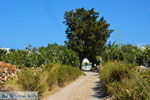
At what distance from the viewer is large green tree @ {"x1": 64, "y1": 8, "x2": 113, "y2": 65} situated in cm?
5003

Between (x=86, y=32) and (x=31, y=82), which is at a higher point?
(x=86, y=32)

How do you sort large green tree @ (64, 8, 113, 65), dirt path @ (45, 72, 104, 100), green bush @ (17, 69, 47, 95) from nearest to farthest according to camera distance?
1. green bush @ (17, 69, 47, 95)
2. dirt path @ (45, 72, 104, 100)
3. large green tree @ (64, 8, 113, 65)

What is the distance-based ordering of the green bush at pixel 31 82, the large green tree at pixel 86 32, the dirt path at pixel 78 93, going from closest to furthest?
the green bush at pixel 31 82
the dirt path at pixel 78 93
the large green tree at pixel 86 32

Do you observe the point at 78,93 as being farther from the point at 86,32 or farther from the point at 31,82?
the point at 86,32

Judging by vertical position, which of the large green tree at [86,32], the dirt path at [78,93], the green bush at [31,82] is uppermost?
the large green tree at [86,32]

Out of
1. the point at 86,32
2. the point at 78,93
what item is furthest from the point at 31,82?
the point at 86,32

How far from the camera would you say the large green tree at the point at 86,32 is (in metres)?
50.0

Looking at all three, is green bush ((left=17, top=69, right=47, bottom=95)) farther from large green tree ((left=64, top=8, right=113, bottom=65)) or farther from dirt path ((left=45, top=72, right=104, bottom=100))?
large green tree ((left=64, top=8, right=113, bottom=65))

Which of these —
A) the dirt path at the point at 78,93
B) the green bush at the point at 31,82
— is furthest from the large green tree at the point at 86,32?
the green bush at the point at 31,82

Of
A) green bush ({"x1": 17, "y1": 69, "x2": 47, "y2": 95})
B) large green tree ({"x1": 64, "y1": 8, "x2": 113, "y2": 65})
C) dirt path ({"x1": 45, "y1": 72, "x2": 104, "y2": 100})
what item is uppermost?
large green tree ({"x1": 64, "y1": 8, "x2": 113, "y2": 65})

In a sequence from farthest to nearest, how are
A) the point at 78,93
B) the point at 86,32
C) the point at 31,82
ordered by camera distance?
the point at 86,32 → the point at 78,93 → the point at 31,82

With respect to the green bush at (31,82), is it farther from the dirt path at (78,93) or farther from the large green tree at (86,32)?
the large green tree at (86,32)

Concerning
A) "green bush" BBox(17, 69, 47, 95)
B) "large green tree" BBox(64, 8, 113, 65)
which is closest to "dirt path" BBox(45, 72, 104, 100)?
"green bush" BBox(17, 69, 47, 95)

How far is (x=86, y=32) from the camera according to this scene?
167 feet
